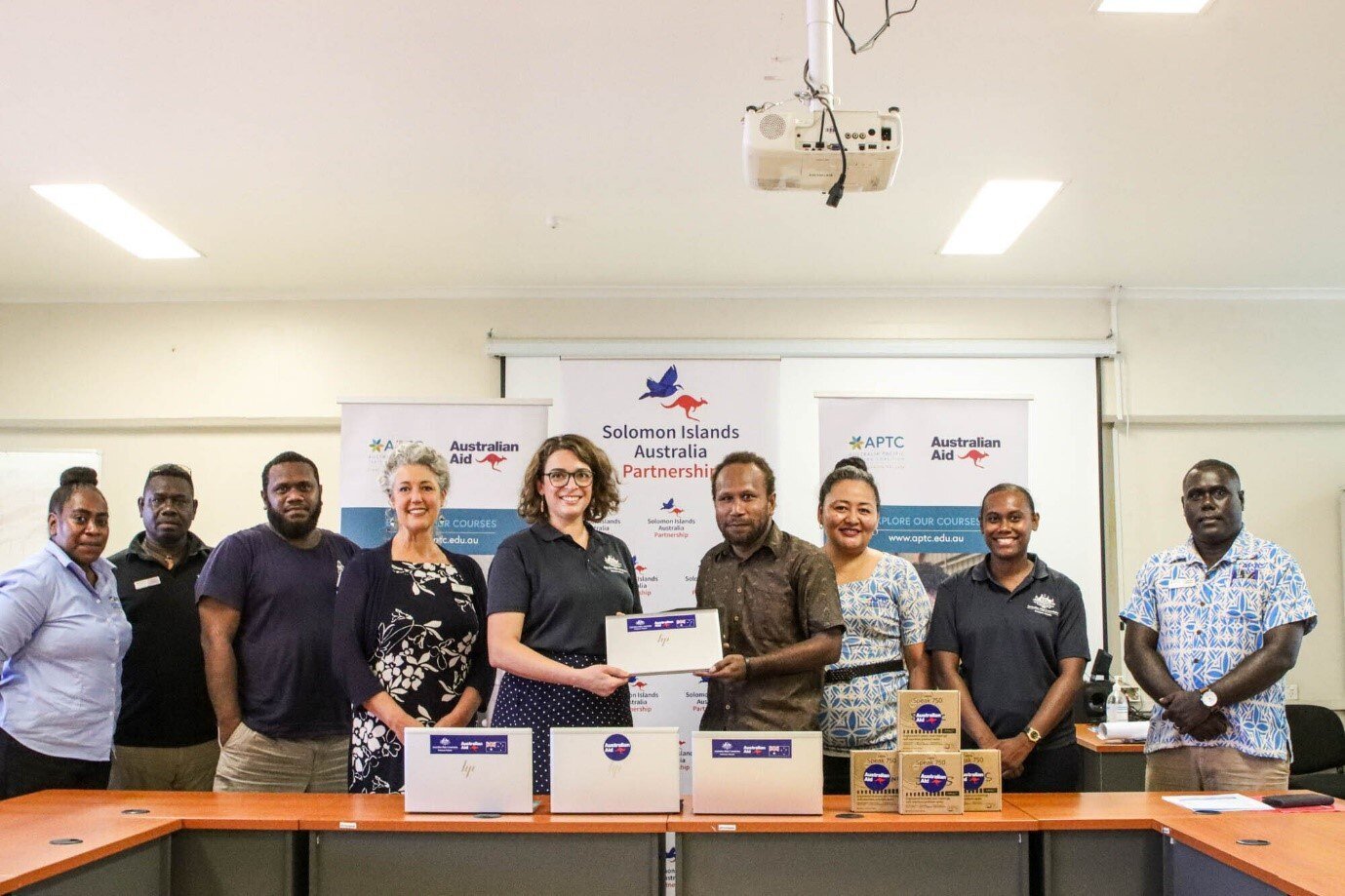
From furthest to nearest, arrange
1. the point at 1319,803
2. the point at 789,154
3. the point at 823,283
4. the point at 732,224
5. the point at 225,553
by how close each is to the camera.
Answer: the point at 823,283, the point at 732,224, the point at 225,553, the point at 1319,803, the point at 789,154

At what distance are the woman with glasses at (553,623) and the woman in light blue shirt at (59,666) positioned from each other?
1442 mm

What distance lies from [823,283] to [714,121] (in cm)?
247

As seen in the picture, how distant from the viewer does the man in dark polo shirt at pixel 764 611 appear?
10.9 ft

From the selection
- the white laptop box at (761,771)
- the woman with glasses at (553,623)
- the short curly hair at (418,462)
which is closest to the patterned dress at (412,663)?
the woman with glasses at (553,623)

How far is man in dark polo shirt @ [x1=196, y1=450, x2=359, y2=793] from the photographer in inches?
150

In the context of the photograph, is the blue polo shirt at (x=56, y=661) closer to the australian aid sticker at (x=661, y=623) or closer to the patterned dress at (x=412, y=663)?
the patterned dress at (x=412, y=663)

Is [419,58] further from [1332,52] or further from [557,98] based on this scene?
[1332,52]

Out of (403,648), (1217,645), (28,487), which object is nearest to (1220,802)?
(1217,645)

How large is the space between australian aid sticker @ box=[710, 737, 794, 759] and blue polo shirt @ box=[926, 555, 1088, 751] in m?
1.08

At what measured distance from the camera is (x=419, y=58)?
3.71 metres

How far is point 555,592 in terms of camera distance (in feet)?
10.8

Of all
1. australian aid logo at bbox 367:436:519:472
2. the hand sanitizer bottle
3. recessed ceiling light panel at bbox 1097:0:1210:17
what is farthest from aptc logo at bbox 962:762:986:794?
australian aid logo at bbox 367:436:519:472

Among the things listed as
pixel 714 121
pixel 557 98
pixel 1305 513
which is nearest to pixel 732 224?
pixel 714 121

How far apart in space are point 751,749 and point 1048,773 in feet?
4.07
